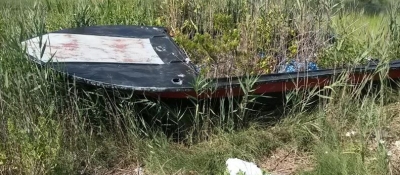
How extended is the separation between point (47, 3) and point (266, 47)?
7.50ft

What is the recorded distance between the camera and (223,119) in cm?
314

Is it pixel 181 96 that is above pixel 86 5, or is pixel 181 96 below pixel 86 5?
below

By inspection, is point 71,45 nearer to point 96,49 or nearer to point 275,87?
point 96,49

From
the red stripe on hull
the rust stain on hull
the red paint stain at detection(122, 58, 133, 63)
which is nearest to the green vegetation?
the red stripe on hull

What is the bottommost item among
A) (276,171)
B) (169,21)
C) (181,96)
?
(276,171)

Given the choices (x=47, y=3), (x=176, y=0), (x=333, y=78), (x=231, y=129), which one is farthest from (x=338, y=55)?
(x=47, y=3)

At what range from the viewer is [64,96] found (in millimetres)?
3006

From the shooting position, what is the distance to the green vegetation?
2.71 metres

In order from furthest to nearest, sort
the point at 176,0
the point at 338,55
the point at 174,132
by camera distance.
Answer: the point at 176,0, the point at 338,55, the point at 174,132

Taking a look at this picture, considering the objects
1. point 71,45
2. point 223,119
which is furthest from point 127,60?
point 223,119

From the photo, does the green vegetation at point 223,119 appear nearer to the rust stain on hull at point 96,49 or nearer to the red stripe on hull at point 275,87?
the red stripe on hull at point 275,87

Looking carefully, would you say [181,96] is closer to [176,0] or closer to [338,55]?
[338,55]

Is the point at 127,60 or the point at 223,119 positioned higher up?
the point at 127,60

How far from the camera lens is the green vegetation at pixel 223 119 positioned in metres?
2.71
